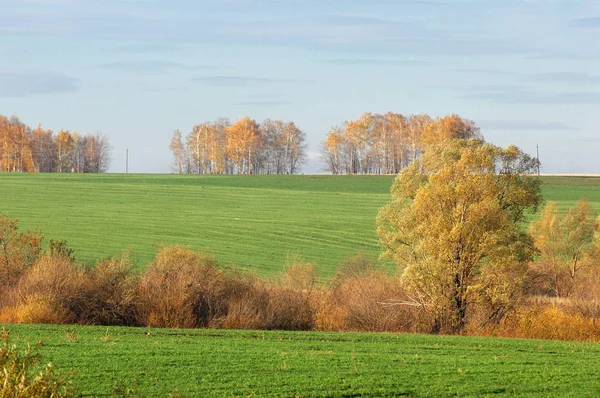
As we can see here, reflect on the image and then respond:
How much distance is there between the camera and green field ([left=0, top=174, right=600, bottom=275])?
213 ft

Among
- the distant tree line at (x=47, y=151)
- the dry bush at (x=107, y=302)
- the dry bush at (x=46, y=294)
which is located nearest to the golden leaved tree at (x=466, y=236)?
the dry bush at (x=107, y=302)

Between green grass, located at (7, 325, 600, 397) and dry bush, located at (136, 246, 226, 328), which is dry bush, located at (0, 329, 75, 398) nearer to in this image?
green grass, located at (7, 325, 600, 397)

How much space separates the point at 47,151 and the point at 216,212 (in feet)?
292

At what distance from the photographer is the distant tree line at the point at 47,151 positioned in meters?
158

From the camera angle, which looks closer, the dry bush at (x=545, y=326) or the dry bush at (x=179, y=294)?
the dry bush at (x=179, y=294)

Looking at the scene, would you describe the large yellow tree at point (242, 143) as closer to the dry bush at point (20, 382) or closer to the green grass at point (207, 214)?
the green grass at point (207, 214)

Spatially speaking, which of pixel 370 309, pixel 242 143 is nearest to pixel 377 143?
pixel 242 143

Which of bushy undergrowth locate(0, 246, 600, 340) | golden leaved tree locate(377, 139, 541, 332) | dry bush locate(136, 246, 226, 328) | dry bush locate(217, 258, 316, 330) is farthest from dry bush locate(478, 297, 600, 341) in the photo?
dry bush locate(136, 246, 226, 328)

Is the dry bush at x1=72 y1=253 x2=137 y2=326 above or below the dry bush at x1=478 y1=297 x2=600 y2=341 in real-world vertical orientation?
above

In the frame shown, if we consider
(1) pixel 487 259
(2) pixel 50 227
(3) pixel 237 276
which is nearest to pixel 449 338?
(1) pixel 487 259

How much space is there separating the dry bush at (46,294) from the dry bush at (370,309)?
1231cm

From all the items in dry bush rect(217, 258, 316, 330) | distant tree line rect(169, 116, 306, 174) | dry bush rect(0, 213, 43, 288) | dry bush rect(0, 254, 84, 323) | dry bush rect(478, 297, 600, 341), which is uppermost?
distant tree line rect(169, 116, 306, 174)

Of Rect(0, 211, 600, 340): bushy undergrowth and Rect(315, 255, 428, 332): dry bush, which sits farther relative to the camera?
Rect(315, 255, 428, 332): dry bush

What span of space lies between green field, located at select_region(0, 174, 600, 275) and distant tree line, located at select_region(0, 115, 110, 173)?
43.7 m
